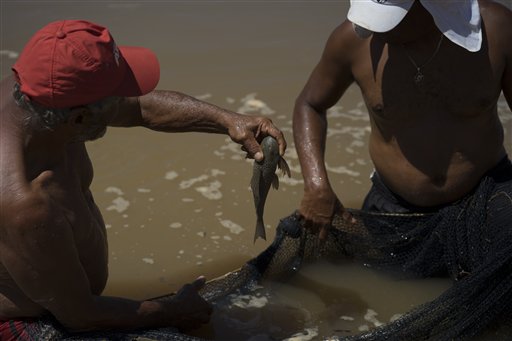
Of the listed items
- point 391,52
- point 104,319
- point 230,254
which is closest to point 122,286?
point 230,254

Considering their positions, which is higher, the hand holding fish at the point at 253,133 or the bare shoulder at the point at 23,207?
the hand holding fish at the point at 253,133

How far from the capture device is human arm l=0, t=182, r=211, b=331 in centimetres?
348

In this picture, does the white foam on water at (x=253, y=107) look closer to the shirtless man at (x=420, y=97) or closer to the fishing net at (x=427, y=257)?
the shirtless man at (x=420, y=97)

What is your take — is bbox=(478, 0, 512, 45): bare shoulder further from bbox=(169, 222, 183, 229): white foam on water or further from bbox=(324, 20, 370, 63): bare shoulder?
bbox=(169, 222, 183, 229): white foam on water

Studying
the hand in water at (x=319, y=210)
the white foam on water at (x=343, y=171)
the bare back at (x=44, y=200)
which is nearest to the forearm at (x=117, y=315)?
the bare back at (x=44, y=200)

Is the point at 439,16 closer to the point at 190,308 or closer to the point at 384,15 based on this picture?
the point at 384,15

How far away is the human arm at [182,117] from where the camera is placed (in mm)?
4445

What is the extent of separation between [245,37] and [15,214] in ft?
21.1

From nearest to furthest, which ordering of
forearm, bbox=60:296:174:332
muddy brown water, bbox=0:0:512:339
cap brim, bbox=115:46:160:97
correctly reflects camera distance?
cap brim, bbox=115:46:160:97 < forearm, bbox=60:296:174:332 < muddy brown water, bbox=0:0:512:339

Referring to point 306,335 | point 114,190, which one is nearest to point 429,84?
point 306,335

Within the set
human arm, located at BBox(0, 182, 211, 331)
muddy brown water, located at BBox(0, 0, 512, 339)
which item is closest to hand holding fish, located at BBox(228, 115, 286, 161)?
human arm, located at BBox(0, 182, 211, 331)

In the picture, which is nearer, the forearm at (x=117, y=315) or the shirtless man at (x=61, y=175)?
the shirtless man at (x=61, y=175)

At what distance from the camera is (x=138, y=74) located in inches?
149

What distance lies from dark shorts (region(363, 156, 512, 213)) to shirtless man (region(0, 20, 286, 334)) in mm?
1758
